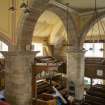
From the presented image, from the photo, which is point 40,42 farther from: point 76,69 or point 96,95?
point 96,95

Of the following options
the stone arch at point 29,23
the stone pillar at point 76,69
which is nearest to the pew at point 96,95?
the stone arch at point 29,23

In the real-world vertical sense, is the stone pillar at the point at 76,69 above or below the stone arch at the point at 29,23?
below

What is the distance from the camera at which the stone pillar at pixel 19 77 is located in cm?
723

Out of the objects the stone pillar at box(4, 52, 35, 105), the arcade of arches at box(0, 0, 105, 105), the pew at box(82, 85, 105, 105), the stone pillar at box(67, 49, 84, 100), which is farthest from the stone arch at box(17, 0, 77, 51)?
the stone pillar at box(67, 49, 84, 100)

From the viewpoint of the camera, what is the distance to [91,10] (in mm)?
10250

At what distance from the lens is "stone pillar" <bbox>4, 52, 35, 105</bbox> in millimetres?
7230

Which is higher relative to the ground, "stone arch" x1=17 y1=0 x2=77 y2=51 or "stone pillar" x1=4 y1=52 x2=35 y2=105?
"stone arch" x1=17 y1=0 x2=77 y2=51

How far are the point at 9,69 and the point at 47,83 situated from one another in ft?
18.2

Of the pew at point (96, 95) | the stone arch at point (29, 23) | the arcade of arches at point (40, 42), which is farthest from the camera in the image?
the arcade of arches at point (40, 42)

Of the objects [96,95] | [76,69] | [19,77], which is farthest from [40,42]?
[96,95]

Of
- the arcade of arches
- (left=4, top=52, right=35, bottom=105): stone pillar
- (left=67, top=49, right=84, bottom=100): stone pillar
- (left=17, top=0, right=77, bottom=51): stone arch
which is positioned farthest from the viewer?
(left=67, top=49, right=84, bottom=100): stone pillar

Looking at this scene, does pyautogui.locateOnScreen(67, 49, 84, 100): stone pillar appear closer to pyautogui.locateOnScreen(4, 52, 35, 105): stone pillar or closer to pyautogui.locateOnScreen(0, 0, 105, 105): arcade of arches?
pyautogui.locateOnScreen(0, 0, 105, 105): arcade of arches

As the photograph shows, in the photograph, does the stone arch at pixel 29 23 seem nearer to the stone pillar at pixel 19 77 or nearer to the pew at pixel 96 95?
the stone pillar at pixel 19 77

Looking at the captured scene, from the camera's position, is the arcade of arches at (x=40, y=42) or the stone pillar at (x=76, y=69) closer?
the arcade of arches at (x=40, y=42)
